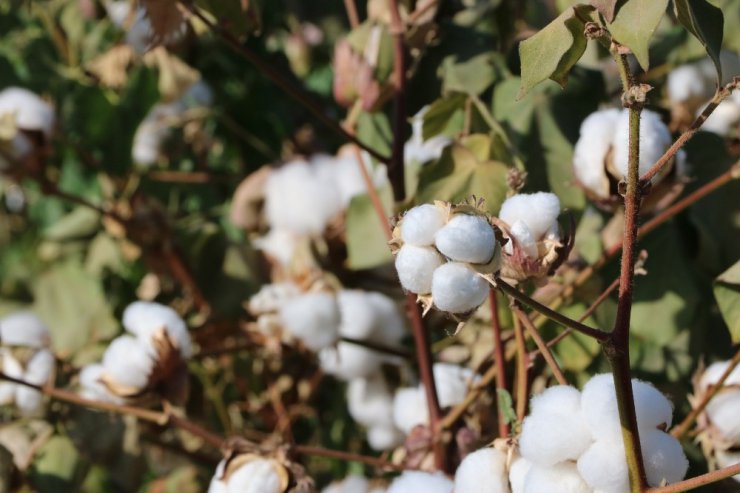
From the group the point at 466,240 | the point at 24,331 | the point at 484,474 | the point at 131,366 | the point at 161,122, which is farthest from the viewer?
the point at 161,122

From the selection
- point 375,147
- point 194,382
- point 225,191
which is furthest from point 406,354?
point 225,191

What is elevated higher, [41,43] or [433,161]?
[41,43]

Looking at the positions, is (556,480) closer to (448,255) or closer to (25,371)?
(448,255)

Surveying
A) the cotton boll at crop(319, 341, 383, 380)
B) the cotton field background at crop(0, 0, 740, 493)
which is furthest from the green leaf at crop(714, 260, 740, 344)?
the cotton boll at crop(319, 341, 383, 380)

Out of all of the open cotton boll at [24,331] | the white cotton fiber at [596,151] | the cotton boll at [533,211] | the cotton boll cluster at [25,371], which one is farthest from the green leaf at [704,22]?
the open cotton boll at [24,331]

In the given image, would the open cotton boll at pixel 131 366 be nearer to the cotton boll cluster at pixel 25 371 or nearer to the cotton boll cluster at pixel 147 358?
the cotton boll cluster at pixel 147 358

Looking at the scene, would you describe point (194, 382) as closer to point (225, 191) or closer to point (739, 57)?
point (225, 191)

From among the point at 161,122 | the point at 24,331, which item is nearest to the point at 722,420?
the point at 24,331
